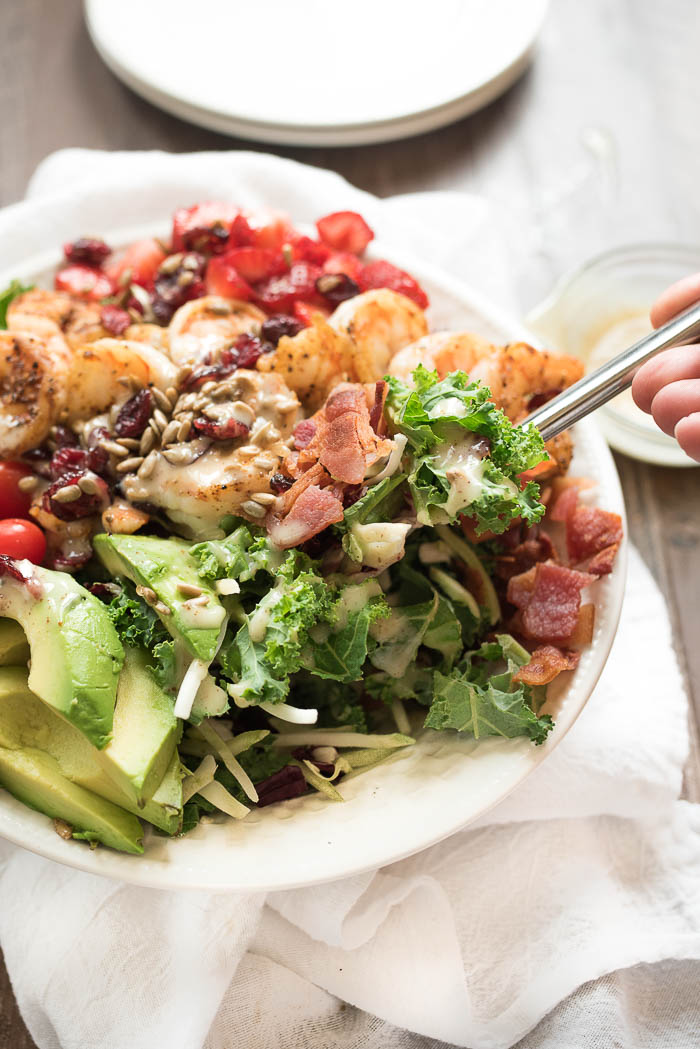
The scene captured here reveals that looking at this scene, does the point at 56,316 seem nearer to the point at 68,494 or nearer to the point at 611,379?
the point at 68,494

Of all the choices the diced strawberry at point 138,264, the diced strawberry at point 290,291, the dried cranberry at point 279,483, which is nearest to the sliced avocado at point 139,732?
the dried cranberry at point 279,483

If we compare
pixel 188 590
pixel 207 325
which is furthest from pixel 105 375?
pixel 188 590

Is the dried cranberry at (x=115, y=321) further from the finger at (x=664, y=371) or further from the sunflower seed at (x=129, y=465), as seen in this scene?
the finger at (x=664, y=371)

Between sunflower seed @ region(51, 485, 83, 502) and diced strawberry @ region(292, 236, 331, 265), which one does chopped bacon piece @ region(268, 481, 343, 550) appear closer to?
sunflower seed @ region(51, 485, 83, 502)

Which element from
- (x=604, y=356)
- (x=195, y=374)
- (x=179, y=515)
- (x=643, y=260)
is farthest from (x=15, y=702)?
(x=643, y=260)

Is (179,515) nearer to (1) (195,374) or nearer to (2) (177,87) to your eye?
(1) (195,374)
